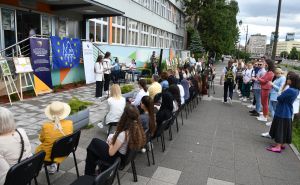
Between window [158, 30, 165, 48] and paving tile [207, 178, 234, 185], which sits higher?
window [158, 30, 165, 48]

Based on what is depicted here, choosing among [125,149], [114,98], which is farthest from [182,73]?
[125,149]

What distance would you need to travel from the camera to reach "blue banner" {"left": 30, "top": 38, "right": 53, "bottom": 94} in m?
9.53

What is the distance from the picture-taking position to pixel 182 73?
10875 millimetres

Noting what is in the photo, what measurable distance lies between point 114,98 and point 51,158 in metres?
2.24

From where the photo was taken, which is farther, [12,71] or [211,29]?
[211,29]

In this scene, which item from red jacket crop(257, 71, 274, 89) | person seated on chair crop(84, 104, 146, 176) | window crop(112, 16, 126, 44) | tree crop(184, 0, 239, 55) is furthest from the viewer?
tree crop(184, 0, 239, 55)

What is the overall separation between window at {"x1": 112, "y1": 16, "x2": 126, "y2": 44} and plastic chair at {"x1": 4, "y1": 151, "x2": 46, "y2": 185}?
1515cm

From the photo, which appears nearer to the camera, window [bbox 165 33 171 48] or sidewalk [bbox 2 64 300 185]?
sidewalk [bbox 2 64 300 185]

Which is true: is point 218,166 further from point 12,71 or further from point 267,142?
point 12,71

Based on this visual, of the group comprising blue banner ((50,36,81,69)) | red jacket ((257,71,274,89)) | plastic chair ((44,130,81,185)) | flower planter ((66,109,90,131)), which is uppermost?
blue banner ((50,36,81,69))

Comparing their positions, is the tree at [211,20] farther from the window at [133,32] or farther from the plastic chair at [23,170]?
the plastic chair at [23,170]

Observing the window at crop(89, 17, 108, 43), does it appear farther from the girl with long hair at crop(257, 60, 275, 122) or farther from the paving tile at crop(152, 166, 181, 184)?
the paving tile at crop(152, 166, 181, 184)

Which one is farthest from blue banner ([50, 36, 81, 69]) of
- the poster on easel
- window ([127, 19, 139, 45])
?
window ([127, 19, 139, 45])

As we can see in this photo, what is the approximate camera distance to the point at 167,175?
4477mm
